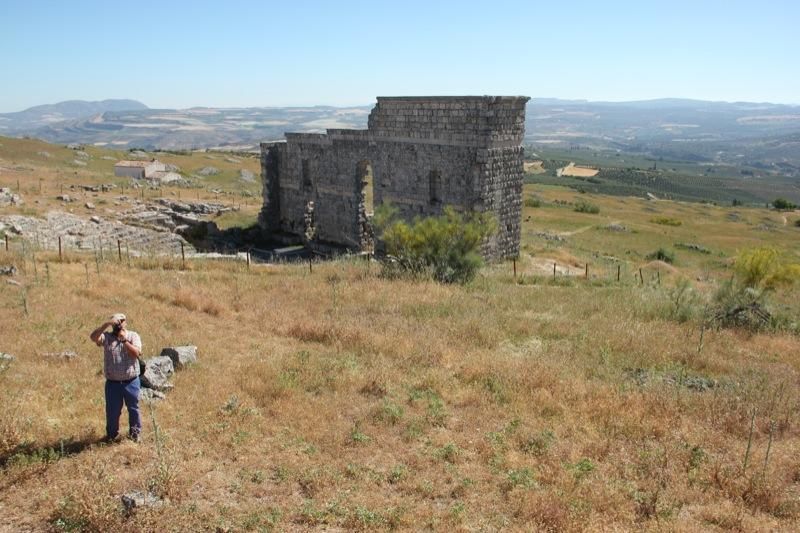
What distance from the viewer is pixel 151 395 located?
28.8ft

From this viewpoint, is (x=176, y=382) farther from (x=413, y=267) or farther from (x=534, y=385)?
(x=413, y=267)

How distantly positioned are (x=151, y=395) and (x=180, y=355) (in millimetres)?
1239

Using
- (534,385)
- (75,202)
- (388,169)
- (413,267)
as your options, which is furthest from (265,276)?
(75,202)

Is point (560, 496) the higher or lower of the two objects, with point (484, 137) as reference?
lower

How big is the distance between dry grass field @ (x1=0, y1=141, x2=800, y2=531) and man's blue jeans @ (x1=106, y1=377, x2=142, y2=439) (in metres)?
0.27

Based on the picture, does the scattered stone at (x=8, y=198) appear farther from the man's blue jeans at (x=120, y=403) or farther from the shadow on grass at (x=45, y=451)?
the man's blue jeans at (x=120, y=403)

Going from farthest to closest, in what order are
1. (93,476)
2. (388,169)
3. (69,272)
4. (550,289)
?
(388,169) → (550,289) → (69,272) → (93,476)

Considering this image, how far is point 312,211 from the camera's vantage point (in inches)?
1121

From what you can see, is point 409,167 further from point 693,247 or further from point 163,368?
point 693,247

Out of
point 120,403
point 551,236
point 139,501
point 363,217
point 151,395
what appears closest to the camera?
point 139,501

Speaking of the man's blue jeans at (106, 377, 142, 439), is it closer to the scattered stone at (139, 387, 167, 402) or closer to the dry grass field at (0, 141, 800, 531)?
the dry grass field at (0, 141, 800, 531)

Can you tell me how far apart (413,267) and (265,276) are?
4.34 meters

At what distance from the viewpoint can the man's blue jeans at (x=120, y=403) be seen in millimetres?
7359

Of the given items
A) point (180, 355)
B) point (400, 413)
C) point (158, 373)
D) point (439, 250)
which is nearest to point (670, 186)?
point (439, 250)
